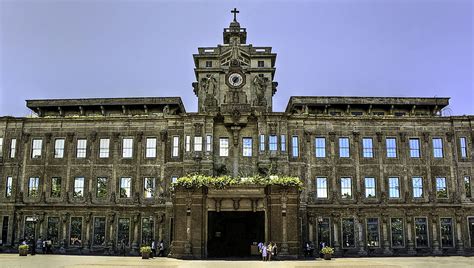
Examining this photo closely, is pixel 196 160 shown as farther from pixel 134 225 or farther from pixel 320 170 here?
pixel 320 170

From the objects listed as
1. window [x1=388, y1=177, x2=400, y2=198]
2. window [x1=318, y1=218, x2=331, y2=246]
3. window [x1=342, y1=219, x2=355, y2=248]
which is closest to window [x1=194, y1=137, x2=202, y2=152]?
window [x1=318, y1=218, x2=331, y2=246]

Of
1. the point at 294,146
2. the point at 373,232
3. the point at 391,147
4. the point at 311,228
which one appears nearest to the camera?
the point at 311,228

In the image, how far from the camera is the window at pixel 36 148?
49719 millimetres

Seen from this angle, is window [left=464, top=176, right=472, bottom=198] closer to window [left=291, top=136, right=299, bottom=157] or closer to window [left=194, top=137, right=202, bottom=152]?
window [left=291, top=136, right=299, bottom=157]

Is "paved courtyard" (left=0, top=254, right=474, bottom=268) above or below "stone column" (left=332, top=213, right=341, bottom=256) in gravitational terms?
below

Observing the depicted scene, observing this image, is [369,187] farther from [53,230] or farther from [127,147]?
[53,230]

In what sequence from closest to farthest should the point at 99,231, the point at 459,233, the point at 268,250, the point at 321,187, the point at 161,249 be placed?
the point at 268,250 → the point at 161,249 → the point at 459,233 → the point at 99,231 → the point at 321,187

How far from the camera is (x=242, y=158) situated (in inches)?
1886

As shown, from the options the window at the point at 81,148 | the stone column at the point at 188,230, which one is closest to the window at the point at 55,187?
the window at the point at 81,148

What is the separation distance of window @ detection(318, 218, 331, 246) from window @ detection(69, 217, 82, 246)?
75.2ft

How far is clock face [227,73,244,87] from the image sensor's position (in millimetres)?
51594

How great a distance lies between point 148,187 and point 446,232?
29.1 meters

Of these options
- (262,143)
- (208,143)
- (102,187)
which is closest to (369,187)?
(262,143)

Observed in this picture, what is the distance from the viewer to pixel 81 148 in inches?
1959
